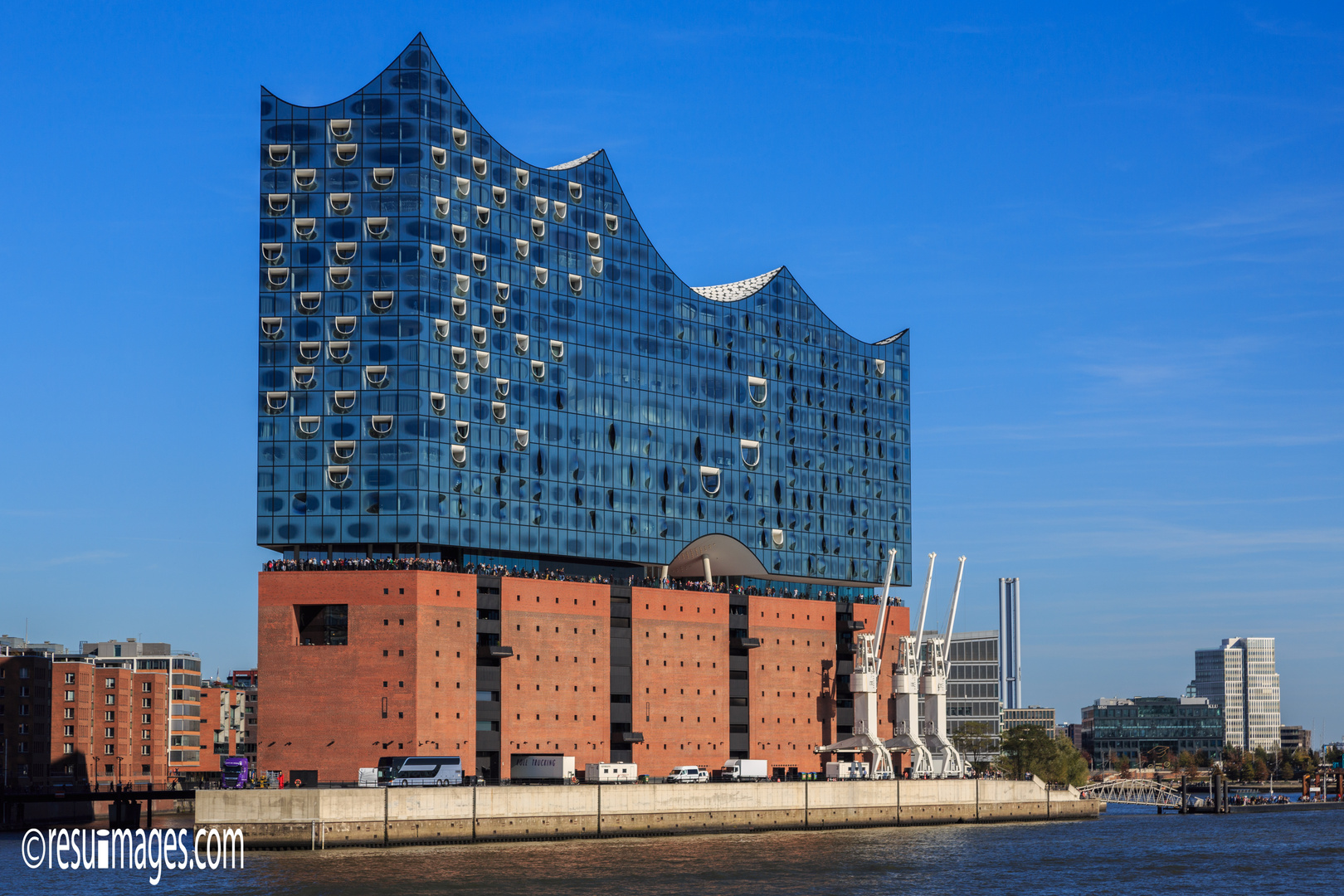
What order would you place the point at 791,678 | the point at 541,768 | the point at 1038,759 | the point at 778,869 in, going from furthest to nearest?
1. the point at 1038,759
2. the point at 791,678
3. the point at 541,768
4. the point at 778,869

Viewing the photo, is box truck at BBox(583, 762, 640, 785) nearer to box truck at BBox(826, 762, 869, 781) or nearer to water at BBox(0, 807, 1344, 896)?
water at BBox(0, 807, 1344, 896)

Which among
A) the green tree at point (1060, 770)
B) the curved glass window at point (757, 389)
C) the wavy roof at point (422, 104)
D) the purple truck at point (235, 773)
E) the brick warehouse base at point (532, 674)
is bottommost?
the green tree at point (1060, 770)

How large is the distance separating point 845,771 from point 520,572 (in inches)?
1551

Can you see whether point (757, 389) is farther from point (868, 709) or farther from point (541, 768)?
point (541, 768)

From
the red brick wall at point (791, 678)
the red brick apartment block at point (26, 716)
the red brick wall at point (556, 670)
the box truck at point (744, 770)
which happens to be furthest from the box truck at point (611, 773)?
the red brick apartment block at point (26, 716)

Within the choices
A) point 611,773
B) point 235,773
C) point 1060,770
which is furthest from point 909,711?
point 235,773

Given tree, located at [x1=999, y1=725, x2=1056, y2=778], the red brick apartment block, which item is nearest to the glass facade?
tree, located at [x1=999, y1=725, x2=1056, y2=778]

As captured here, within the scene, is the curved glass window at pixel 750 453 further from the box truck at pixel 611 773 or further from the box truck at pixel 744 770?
the box truck at pixel 611 773

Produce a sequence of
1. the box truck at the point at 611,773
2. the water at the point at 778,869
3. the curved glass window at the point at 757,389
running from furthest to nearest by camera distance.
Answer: the curved glass window at the point at 757,389
the box truck at the point at 611,773
the water at the point at 778,869

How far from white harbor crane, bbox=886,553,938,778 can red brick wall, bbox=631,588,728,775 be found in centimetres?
2170

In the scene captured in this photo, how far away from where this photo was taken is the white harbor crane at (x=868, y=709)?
16588cm

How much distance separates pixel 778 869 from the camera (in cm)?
10681

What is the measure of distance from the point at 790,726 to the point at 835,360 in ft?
133

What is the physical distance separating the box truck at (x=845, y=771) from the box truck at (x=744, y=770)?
898 centimetres
